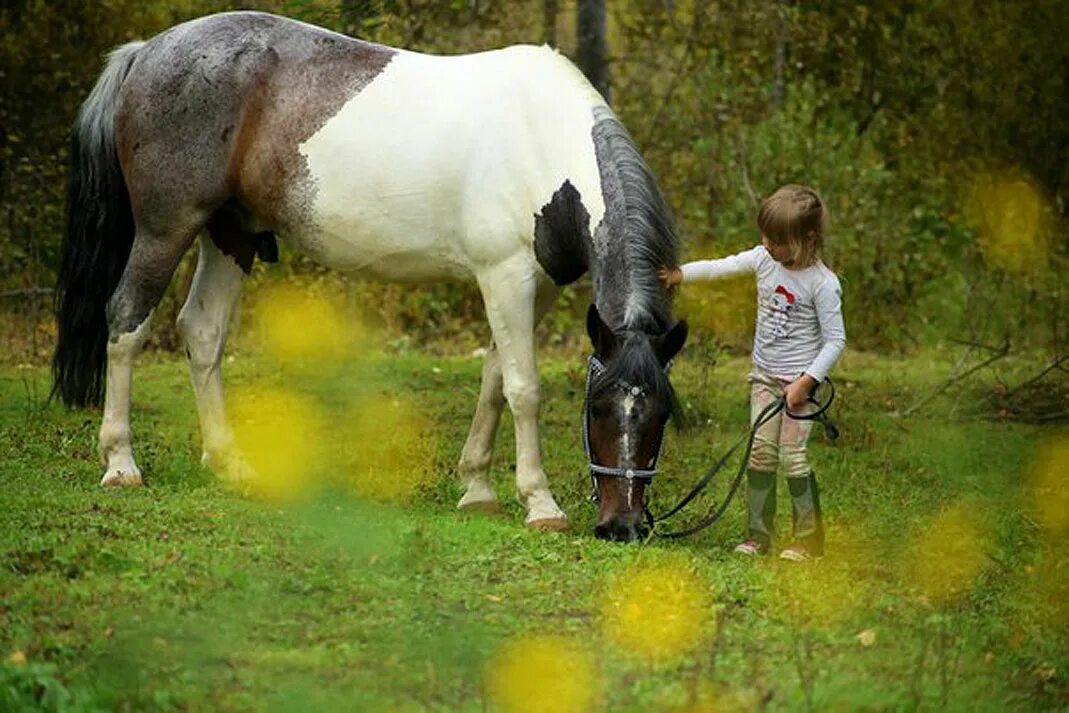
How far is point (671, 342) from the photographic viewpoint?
A: 647 cm

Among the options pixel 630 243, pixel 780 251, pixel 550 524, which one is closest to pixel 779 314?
pixel 780 251

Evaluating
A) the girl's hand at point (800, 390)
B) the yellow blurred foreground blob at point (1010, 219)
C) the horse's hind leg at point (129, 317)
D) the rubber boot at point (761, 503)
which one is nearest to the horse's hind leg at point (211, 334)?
the horse's hind leg at point (129, 317)

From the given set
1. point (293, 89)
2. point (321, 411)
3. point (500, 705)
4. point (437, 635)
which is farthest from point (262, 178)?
point (500, 705)

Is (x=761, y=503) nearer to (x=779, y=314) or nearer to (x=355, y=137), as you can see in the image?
(x=779, y=314)

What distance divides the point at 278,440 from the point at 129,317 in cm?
128

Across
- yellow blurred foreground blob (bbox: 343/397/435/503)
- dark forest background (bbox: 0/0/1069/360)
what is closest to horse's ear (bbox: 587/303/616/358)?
yellow blurred foreground blob (bbox: 343/397/435/503)

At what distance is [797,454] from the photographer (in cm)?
664

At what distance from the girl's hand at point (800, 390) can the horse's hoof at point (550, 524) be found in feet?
3.59

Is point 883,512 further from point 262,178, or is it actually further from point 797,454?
point 262,178

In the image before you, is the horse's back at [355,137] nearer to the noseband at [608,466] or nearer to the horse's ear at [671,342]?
the noseband at [608,466]

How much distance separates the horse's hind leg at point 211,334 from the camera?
7883mm

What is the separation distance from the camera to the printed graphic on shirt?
6562 millimetres

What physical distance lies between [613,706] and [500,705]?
302 mm

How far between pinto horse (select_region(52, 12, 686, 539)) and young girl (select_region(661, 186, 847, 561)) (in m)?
0.36
